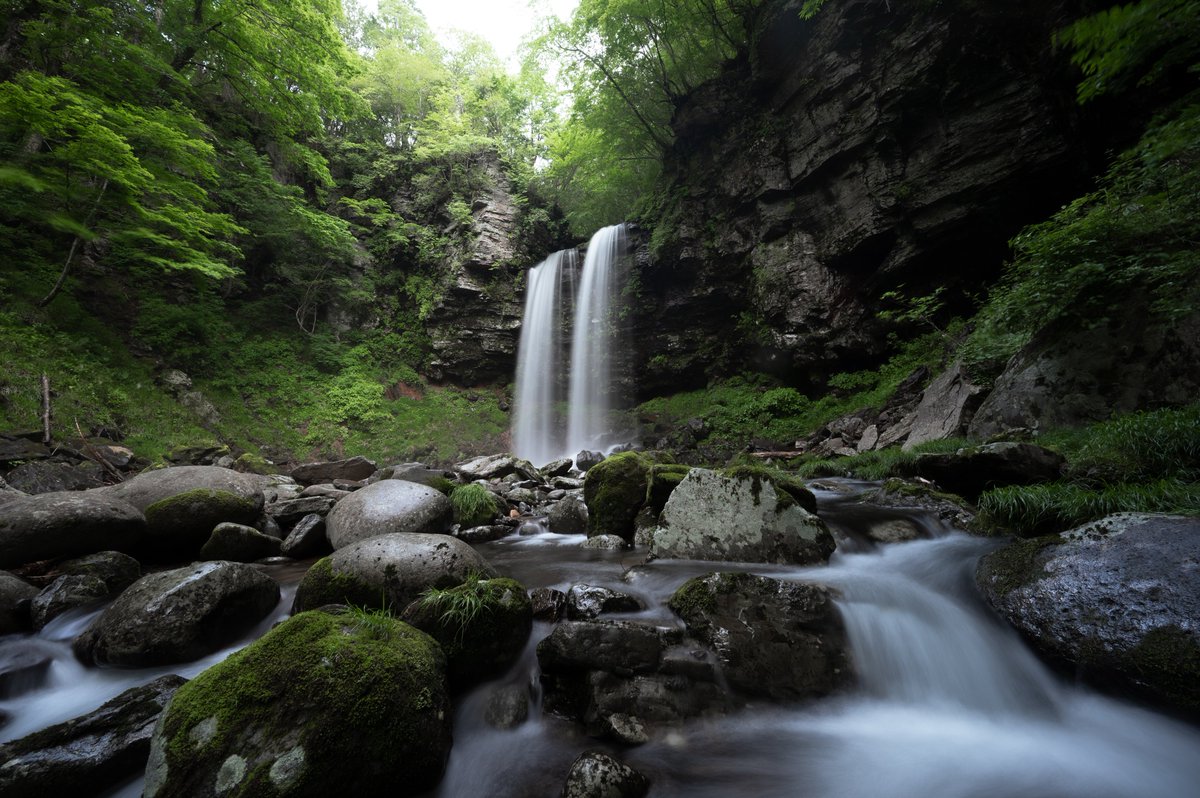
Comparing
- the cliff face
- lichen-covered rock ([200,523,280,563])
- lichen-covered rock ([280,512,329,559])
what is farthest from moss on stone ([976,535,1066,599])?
the cliff face

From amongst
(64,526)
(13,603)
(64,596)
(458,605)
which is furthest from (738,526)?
(64,526)

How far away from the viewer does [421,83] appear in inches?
976

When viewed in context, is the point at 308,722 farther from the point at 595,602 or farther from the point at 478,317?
the point at 478,317

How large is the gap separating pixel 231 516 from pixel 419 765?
5210mm

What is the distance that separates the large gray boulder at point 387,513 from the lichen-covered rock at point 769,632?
3591 mm

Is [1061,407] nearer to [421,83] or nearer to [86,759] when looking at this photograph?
[86,759]

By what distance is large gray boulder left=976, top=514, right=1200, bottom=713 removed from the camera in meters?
2.12

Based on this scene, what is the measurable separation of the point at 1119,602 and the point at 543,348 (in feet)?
62.3

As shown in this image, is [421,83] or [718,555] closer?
[718,555]

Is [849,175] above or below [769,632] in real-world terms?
above

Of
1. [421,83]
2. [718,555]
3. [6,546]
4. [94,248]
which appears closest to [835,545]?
[718,555]

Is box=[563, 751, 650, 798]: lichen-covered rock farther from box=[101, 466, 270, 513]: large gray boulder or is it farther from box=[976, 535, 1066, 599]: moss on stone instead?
box=[101, 466, 270, 513]: large gray boulder

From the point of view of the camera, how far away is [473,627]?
2.79 m

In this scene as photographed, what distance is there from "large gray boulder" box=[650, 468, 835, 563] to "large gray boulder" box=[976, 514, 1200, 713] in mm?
1408
